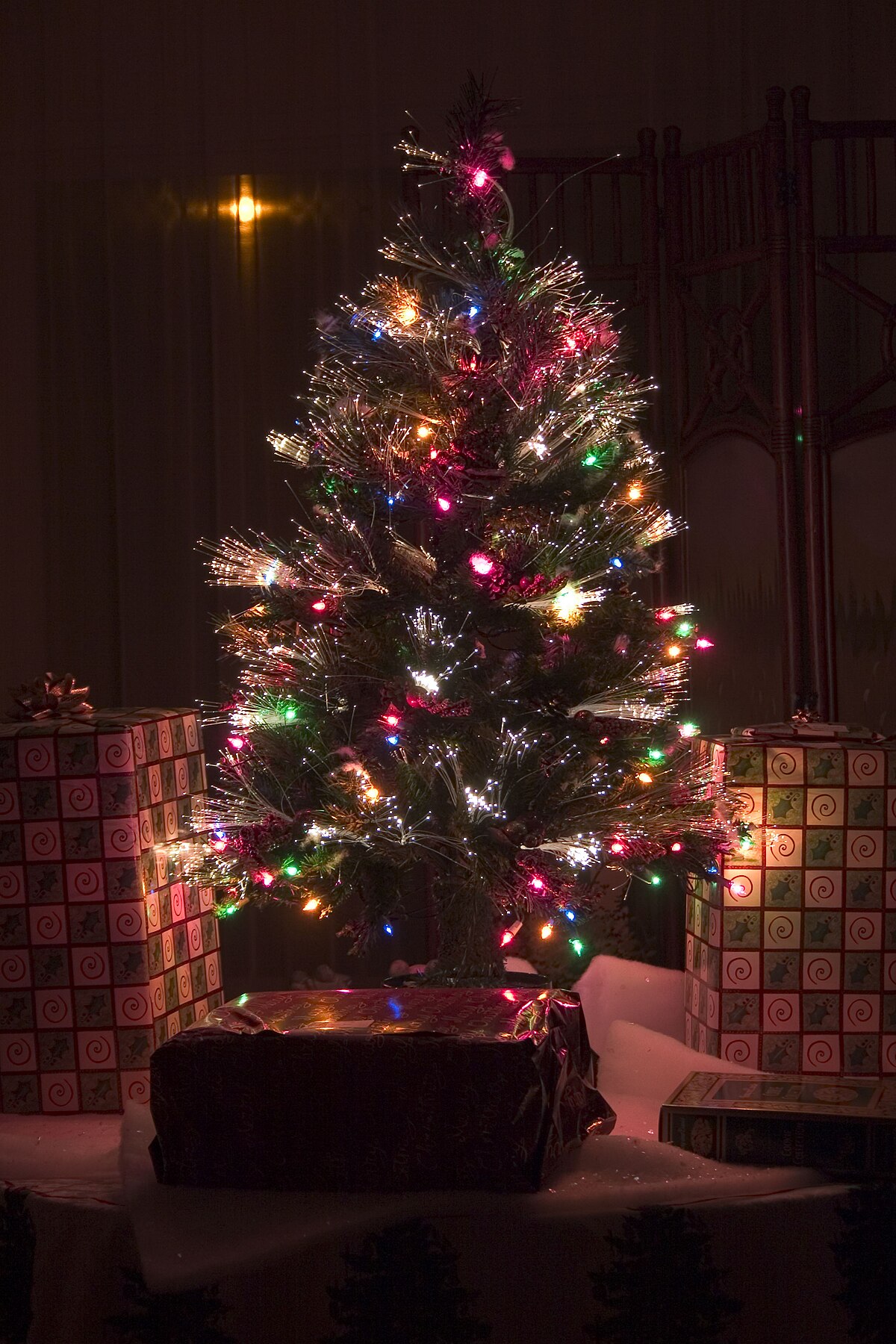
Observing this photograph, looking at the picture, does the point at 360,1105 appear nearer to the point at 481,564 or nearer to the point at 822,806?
the point at 481,564

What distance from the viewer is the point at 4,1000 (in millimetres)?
1908

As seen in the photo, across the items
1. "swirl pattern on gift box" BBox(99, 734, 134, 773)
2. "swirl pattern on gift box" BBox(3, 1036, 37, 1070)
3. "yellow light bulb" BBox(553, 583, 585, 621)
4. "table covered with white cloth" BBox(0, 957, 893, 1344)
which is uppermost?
"yellow light bulb" BBox(553, 583, 585, 621)

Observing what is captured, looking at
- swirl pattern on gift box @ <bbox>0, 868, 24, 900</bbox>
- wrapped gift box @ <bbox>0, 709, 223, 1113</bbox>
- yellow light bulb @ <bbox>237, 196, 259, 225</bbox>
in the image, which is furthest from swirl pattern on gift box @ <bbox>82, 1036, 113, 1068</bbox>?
yellow light bulb @ <bbox>237, 196, 259, 225</bbox>

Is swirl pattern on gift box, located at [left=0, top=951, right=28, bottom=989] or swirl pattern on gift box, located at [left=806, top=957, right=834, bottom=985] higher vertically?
swirl pattern on gift box, located at [left=0, top=951, right=28, bottom=989]

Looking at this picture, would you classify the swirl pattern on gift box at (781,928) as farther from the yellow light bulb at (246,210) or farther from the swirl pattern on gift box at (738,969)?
the yellow light bulb at (246,210)

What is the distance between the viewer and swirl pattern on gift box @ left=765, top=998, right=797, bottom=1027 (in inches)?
74.5

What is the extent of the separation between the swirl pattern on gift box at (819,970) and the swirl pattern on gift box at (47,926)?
1064 mm

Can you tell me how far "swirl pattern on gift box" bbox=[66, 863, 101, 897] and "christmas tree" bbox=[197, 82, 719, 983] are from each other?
169 millimetres

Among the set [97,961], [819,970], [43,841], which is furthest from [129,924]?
[819,970]

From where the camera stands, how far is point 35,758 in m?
1.90

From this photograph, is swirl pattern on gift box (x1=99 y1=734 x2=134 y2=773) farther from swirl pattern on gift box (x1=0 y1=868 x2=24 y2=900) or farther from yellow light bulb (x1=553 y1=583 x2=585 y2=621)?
yellow light bulb (x1=553 y1=583 x2=585 y2=621)

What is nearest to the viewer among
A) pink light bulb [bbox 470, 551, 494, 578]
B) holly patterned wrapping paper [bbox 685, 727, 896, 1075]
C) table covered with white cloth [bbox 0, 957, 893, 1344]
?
table covered with white cloth [bbox 0, 957, 893, 1344]

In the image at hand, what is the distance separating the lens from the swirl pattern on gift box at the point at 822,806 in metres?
1.88

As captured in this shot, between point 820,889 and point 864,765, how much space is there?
0.19 m
